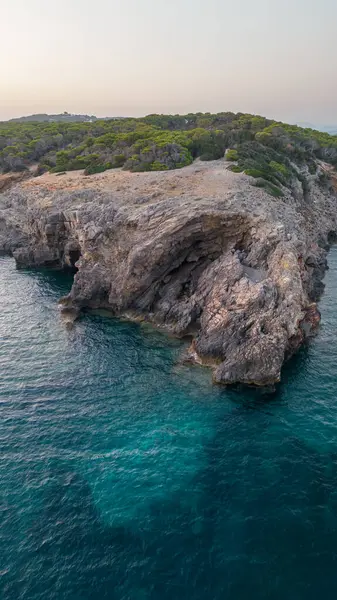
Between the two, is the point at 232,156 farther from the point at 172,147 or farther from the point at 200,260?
the point at 200,260

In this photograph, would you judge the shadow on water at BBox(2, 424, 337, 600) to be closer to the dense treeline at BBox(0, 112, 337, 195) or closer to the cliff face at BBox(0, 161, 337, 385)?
the cliff face at BBox(0, 161, 337, 385)

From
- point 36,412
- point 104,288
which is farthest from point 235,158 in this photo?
point 36,412

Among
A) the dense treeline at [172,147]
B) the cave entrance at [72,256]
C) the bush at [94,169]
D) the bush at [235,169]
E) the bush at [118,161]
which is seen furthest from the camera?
the bush at [118,161]

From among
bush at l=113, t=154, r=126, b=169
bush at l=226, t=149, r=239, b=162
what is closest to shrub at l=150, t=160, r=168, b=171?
bush at l=113, t=154, r=126, b=169

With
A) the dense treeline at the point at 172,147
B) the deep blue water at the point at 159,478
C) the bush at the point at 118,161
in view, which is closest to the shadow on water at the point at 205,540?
the deep blue water at the point at 159,478

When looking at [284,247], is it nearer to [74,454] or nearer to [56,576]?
[74,454]

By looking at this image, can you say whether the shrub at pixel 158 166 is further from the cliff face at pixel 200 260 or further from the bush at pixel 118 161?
the bush at pixel 118 161

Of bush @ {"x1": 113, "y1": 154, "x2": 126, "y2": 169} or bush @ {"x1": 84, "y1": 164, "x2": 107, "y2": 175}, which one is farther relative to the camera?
bush @ {"x1": 113, "y1": 154, "x2": 126, "y2": 169}
